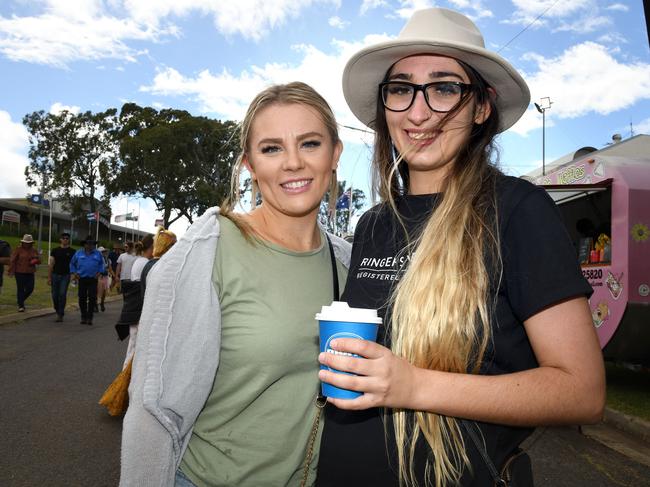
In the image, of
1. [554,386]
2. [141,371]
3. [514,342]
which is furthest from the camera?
[141,371]

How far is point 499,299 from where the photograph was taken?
1.49 m

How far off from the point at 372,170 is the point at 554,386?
1.22 meters

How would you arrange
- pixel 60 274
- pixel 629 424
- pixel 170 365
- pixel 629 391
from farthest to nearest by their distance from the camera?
pixel 60 274 → pixel 629 391 → pixel 629 424 → pixel 170 365

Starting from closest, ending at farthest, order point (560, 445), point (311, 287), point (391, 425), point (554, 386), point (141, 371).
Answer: point (554, 386) → point (391, 425) → point (141, 371) → point (311, 287) → point (560, 445)

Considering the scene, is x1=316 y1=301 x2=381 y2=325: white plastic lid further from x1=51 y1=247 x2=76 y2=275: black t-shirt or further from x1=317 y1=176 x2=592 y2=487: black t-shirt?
x1=51 y1=247 x2=76 y2=275: black t-shirt

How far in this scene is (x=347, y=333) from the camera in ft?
4.35

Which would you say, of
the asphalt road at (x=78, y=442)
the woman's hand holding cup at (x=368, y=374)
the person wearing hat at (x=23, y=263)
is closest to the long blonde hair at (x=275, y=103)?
the woman's hand holding cup at (x=368, y=374)

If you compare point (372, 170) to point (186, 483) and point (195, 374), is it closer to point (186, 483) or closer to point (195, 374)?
point (195, 374)

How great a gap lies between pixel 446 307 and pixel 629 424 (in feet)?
17.8

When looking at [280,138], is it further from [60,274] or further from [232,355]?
[60,274]

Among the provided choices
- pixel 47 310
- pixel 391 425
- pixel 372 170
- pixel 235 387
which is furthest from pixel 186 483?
pixel 47 310

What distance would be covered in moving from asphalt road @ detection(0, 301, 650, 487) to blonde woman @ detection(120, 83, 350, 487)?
190 centimetres

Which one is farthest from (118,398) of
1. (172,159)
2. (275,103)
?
(172,159)

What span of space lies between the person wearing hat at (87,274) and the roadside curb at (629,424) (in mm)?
11462
